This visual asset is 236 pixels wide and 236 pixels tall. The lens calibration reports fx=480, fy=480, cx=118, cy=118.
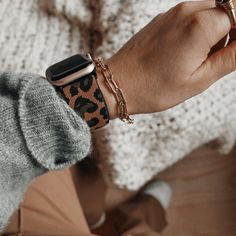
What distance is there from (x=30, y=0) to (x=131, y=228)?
0.50m

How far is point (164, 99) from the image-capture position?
0.61m

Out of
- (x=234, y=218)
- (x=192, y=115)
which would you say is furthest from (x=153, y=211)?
(x=192, y=115)

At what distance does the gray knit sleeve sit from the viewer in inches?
22.4

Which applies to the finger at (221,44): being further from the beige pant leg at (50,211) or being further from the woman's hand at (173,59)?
the beige pant leg at (50,211)

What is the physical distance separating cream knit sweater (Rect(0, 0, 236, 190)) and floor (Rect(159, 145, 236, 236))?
19 cm

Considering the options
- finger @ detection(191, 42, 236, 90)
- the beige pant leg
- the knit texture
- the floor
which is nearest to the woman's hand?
finger @ detection(191, 42, 236, 90)

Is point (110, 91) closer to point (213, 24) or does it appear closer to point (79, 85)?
point (79, 85)

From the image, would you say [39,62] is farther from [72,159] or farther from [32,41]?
[72,159]

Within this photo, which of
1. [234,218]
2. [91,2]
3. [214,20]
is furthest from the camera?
[234,218]

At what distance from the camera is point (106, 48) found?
768mm

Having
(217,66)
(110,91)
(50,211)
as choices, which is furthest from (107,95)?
(50,211)

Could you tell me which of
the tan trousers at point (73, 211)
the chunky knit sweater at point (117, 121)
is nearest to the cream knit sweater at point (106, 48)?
the chunky knit sweater at point (117, 121)

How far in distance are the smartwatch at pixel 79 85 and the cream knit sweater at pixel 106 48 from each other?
7.2 inches

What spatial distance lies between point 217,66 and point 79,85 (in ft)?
0.55
